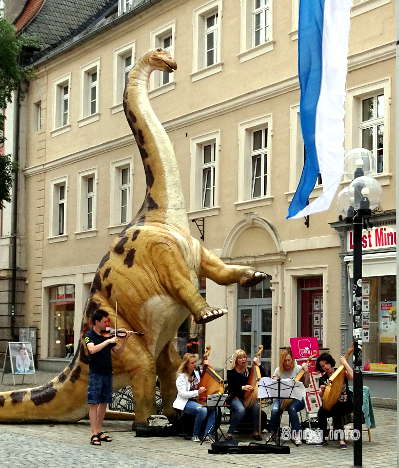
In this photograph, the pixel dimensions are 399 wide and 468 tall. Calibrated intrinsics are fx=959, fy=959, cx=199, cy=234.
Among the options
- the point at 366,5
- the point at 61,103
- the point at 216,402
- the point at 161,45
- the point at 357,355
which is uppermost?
the point at 161,45

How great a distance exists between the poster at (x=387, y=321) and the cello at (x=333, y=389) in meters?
6.40

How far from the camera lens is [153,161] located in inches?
493

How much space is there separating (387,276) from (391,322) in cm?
85

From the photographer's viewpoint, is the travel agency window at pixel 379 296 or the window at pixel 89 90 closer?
the travel agency window at pixel 379 296

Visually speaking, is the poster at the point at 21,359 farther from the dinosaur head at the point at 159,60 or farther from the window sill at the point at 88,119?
the dinosaur head at the point at 159,60

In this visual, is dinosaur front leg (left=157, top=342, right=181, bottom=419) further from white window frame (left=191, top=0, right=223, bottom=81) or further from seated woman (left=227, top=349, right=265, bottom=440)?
white window frame (left=191, top=0, right=223, bottom=81)

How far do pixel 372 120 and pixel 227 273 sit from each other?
7.24 meters

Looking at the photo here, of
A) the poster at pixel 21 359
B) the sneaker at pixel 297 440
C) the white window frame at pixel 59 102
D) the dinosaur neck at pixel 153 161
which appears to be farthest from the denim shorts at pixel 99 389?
the white window frame at pixel 59 102

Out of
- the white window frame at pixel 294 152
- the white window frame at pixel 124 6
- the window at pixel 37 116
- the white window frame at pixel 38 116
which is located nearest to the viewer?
the white window frame at pixel 294 152

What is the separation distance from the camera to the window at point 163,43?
23734 millimetres

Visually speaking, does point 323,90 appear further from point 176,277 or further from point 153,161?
point 153,161

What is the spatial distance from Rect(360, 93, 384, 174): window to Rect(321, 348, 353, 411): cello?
286 inches

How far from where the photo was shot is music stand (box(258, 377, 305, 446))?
35.4ft

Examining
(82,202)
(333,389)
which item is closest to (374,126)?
(333,389)
